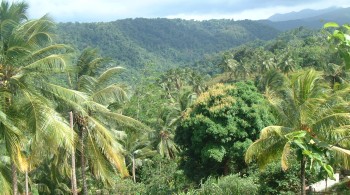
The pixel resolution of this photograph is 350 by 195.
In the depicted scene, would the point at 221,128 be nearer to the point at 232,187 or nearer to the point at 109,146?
the point at 232,187

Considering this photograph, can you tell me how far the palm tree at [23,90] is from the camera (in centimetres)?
973

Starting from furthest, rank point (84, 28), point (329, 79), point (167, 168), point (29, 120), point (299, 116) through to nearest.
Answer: point (84, 28)
point (329, 79)
point (167, 168)
point (299, 116)
point (29, 120)

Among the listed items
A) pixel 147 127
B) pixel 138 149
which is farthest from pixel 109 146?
pixel 138 149

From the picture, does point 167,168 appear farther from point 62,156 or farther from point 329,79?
point 329,79

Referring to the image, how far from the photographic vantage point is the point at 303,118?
12.9 metres

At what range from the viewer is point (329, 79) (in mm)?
36062

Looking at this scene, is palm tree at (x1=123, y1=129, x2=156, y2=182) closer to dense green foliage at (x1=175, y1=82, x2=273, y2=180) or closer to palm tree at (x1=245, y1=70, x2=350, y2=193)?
dense green foliage at (x1=175, y1=82, x2=273, y2=180)

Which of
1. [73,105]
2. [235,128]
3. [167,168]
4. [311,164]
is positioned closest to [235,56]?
[167,168]

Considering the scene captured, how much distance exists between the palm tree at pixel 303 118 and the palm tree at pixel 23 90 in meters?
6.11

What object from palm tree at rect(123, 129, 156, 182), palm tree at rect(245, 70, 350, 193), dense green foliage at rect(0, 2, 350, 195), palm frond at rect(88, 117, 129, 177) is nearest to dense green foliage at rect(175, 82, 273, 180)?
dense green foliage at rect(0, 2, 350, 195)

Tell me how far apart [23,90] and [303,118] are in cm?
799

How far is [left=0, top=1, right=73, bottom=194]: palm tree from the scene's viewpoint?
9734 mm

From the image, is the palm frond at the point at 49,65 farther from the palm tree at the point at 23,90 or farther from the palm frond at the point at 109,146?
the palm frond at the point at 109,146

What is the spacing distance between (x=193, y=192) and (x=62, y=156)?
5425 mm
